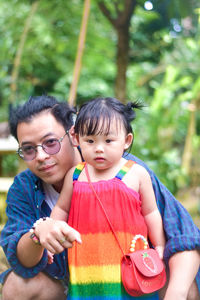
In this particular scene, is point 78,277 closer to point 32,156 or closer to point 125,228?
point 125,228

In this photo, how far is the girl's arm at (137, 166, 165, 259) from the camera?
5.83 feet

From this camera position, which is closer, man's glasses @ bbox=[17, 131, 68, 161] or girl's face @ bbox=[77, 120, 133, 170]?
girl's face @ bbox=[77, 120, 133, 170]

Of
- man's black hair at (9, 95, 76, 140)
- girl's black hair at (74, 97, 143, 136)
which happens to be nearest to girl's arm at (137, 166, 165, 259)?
girl's black hair at (74, 97, 143, 136)

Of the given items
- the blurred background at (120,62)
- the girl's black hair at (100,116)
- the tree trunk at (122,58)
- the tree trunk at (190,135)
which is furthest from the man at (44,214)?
the tree trunk at (190,135)

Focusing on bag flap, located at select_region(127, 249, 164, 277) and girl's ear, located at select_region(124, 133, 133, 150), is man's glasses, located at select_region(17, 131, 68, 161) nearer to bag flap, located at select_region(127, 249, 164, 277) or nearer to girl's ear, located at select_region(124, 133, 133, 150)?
girl's ear, located at select_region(124, 133, 133, 150)

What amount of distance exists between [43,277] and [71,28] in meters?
4.45

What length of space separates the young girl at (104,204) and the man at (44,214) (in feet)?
0.47

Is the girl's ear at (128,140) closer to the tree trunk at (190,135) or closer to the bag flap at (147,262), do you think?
the bag flap at (147,262)

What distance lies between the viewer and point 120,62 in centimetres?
499

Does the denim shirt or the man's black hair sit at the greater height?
the man's black hair

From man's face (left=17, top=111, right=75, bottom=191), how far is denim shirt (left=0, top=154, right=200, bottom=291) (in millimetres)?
213

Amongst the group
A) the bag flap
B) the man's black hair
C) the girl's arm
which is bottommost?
the bag flap

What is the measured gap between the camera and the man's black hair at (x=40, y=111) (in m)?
2.04

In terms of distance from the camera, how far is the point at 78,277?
67.6 inches
